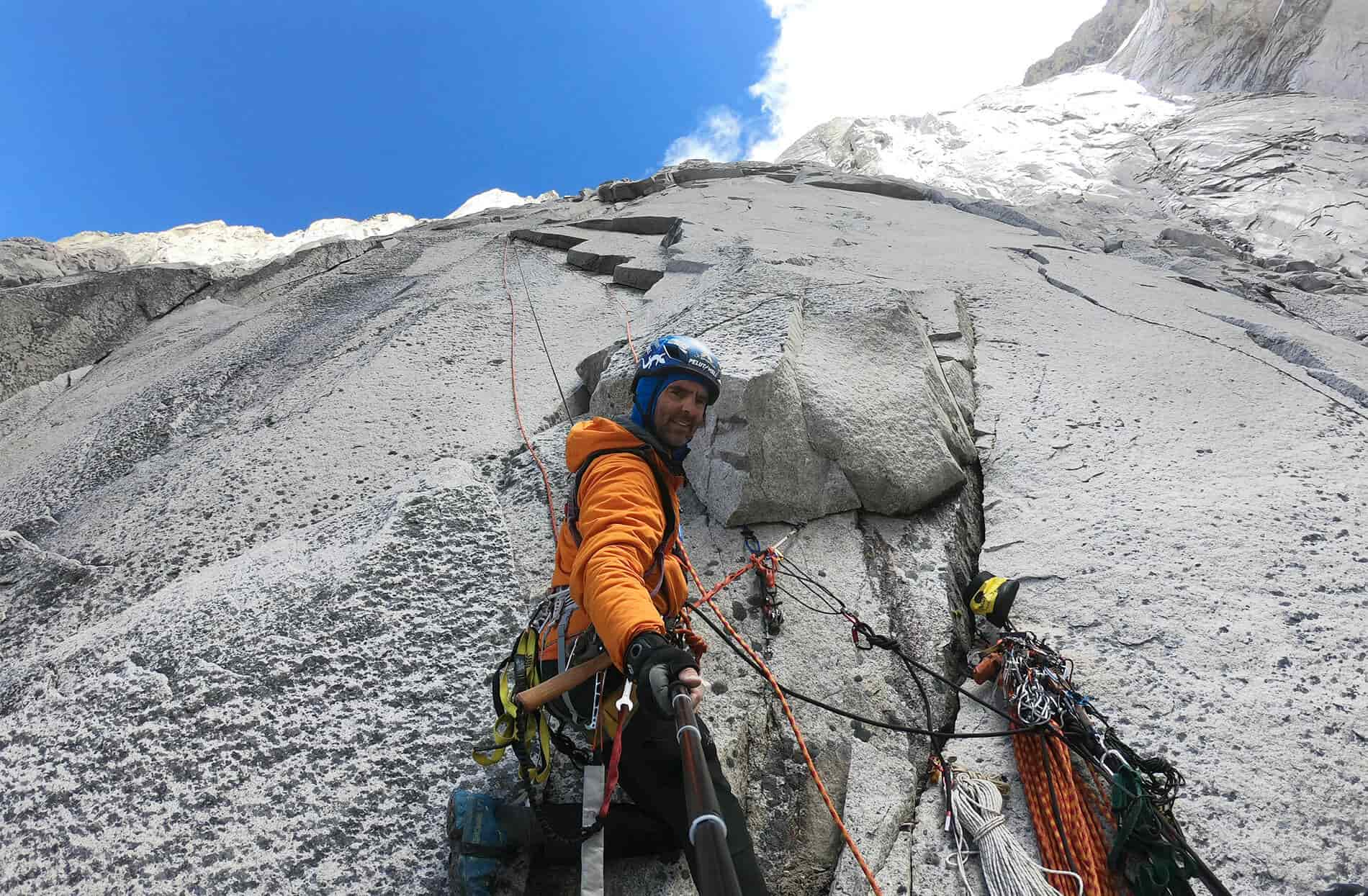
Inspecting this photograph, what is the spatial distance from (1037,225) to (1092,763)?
1035 centimetres

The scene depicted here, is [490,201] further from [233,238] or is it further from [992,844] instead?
[992,844]

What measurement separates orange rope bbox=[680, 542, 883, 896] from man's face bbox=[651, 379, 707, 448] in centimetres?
40

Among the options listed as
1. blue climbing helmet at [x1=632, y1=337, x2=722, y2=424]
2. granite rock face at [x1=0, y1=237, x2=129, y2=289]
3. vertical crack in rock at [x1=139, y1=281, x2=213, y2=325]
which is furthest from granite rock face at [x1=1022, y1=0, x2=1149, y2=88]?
blue climbing helmet at [x1=632, y1=337, x2=722, y2=424]

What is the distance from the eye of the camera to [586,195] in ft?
Result: 48.3

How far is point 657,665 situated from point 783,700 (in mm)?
1069

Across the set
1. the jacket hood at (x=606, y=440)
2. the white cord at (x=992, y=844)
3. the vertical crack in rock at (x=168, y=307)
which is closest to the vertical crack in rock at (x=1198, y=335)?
the white cord at (x=992, y=844)

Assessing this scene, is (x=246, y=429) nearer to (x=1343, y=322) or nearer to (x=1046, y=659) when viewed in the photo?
(x=1046, y=659)

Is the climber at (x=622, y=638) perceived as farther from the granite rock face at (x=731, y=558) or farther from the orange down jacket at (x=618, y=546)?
the granite rock face at (x=731, y=558)

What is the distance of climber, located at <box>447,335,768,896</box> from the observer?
1.70m

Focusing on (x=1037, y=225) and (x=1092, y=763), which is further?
(x=1037, y=225)

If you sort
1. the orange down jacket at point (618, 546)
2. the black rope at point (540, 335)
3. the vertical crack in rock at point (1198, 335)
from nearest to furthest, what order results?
the orange down jacket at point (618, 546) → the vertical crack in rock at point (1198, 335) → the black rope at point (540, 335)

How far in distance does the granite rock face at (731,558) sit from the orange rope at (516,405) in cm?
7

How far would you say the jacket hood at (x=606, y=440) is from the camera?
2.11 metres

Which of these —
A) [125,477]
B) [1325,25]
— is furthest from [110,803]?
[1325,25]
